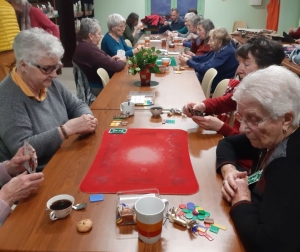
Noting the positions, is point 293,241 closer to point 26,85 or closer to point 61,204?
point 61,204

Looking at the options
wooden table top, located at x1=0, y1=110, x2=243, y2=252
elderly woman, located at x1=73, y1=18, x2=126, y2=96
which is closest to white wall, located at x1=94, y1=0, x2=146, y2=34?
elderly woman, located at x1=73, y1=18, x2=126, y2=96

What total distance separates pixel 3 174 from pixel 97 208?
630 mm

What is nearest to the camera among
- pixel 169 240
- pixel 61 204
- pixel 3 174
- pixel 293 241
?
pixel 293 241

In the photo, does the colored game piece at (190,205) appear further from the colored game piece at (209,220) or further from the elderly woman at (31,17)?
the elderly woman at (31,17)

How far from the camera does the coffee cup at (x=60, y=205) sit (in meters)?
1.07

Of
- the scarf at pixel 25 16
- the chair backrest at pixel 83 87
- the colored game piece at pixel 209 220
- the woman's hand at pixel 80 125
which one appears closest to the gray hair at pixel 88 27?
the chair backrest at pixel 83 87

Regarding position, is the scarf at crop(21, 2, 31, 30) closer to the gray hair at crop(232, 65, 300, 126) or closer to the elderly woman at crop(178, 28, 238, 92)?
the elderly woman at crop(178, 28, 238, 92)

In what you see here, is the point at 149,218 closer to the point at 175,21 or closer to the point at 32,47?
the point at 32,47

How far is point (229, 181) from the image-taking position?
1218 mm

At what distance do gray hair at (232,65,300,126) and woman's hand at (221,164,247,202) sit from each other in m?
0.31

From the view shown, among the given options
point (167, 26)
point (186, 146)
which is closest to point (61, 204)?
point (186, 146)

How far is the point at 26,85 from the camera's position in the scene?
1671 millimetres

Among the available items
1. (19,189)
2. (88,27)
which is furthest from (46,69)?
(88,27)

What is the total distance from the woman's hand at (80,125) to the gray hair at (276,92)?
0.93 m
